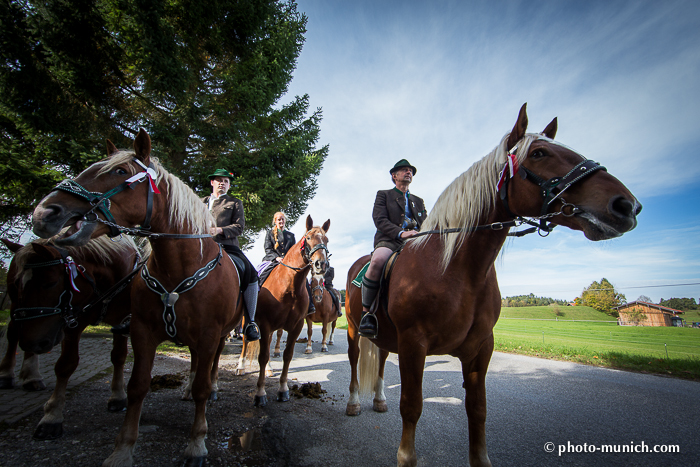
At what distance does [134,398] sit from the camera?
97.0 inches

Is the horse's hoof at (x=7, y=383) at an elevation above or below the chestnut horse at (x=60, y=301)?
below

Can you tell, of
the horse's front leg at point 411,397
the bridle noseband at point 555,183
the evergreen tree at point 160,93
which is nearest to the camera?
the bridle noseband at point 555,183

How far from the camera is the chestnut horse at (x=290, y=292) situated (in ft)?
16.3

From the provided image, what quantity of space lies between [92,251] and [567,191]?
4.99 m

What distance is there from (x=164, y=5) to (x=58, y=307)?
26.6 ft

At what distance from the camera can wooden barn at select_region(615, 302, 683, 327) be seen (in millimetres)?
17586

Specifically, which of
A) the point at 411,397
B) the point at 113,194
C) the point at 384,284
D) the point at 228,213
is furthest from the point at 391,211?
the point at 113,194

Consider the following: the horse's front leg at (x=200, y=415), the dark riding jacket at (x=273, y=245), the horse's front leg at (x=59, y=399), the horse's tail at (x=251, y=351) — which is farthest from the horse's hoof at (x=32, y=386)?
the dark riding jacket at (x=273, y=245)

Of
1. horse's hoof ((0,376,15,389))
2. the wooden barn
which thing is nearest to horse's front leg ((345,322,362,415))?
horse's hoof ((0,376,15,389))

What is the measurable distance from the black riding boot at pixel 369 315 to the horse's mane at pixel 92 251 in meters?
2.97

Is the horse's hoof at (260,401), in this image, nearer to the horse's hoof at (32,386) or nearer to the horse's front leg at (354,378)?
the horse's front leg at (354,378)

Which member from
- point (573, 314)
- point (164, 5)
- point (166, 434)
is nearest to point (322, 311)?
point (166, 434)

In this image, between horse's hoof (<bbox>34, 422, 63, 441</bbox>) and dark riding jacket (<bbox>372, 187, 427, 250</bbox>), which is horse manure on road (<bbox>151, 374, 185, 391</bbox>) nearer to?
horse's hoof (<bbox>34, 422, 63, 441</bbox>)

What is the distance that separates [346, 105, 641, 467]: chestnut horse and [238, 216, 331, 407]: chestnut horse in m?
2.82
